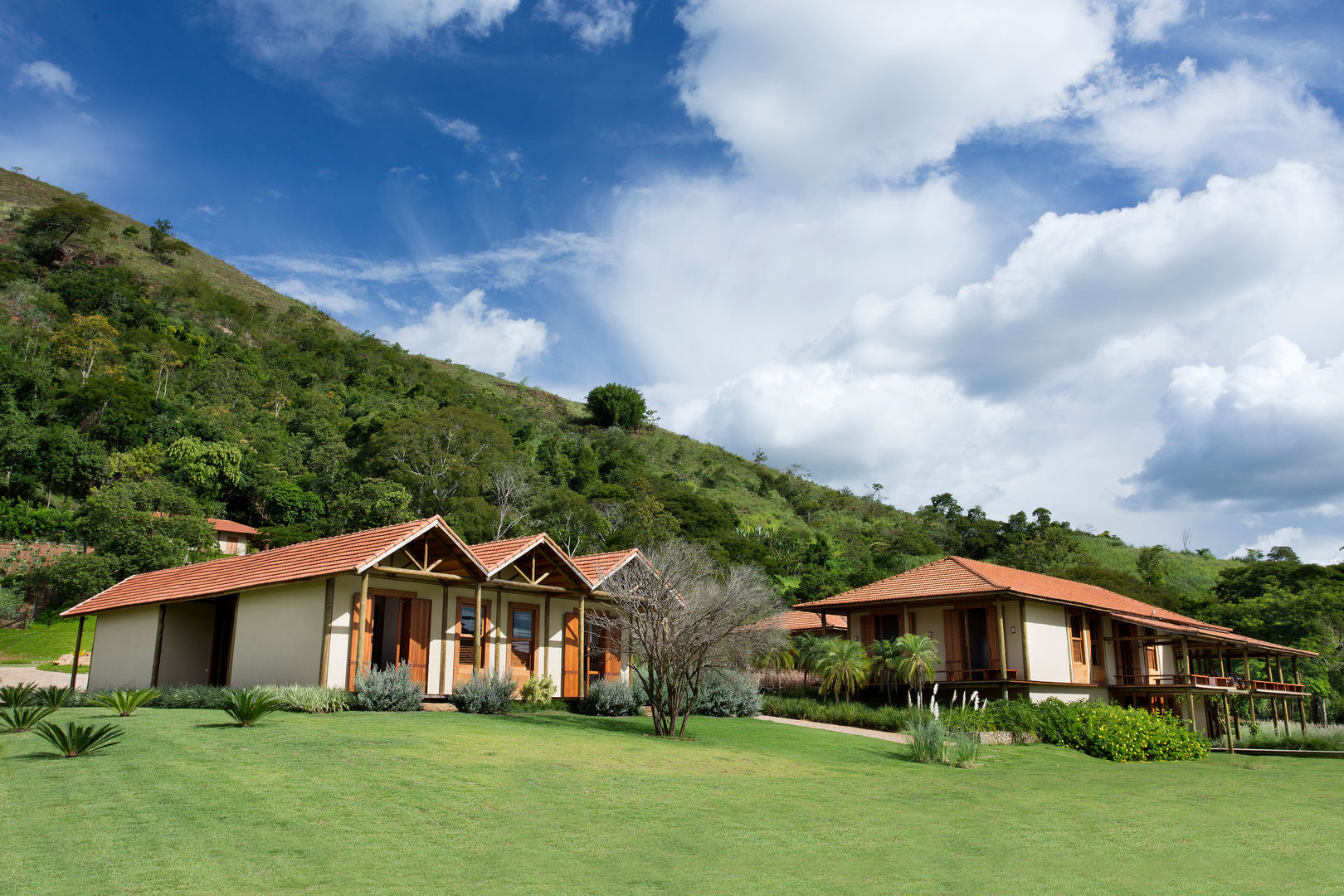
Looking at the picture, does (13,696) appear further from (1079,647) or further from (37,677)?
(1079,647)

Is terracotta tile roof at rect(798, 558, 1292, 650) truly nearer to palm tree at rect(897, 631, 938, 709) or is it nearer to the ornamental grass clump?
palm tree at rect(897, 631, 938, 709)

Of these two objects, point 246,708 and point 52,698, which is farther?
point 52,698

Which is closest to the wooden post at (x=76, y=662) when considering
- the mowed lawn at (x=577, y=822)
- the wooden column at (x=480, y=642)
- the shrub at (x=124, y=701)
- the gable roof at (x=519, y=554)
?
the shrub at (x=124, y=701)

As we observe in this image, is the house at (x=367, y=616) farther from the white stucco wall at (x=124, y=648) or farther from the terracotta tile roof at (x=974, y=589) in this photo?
the terracotta tile roof at (x=974, y=589)

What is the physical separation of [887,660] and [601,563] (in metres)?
9.20

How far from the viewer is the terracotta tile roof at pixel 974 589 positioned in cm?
2811

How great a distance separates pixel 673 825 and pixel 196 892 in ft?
16.5

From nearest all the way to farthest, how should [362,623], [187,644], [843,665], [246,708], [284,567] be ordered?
[246,708] → [362,623] → [284,567] → [187,644] → [843,665]

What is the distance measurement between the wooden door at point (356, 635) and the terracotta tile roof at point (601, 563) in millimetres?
6208

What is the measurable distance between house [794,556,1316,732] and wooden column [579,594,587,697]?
945cm

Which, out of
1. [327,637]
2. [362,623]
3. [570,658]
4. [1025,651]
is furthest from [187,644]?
[1025,651]

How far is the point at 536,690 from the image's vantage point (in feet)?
76.2

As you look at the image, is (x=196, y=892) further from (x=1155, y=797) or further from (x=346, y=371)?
(x=346, y=371)

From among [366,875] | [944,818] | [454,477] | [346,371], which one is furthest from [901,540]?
[366,875]
